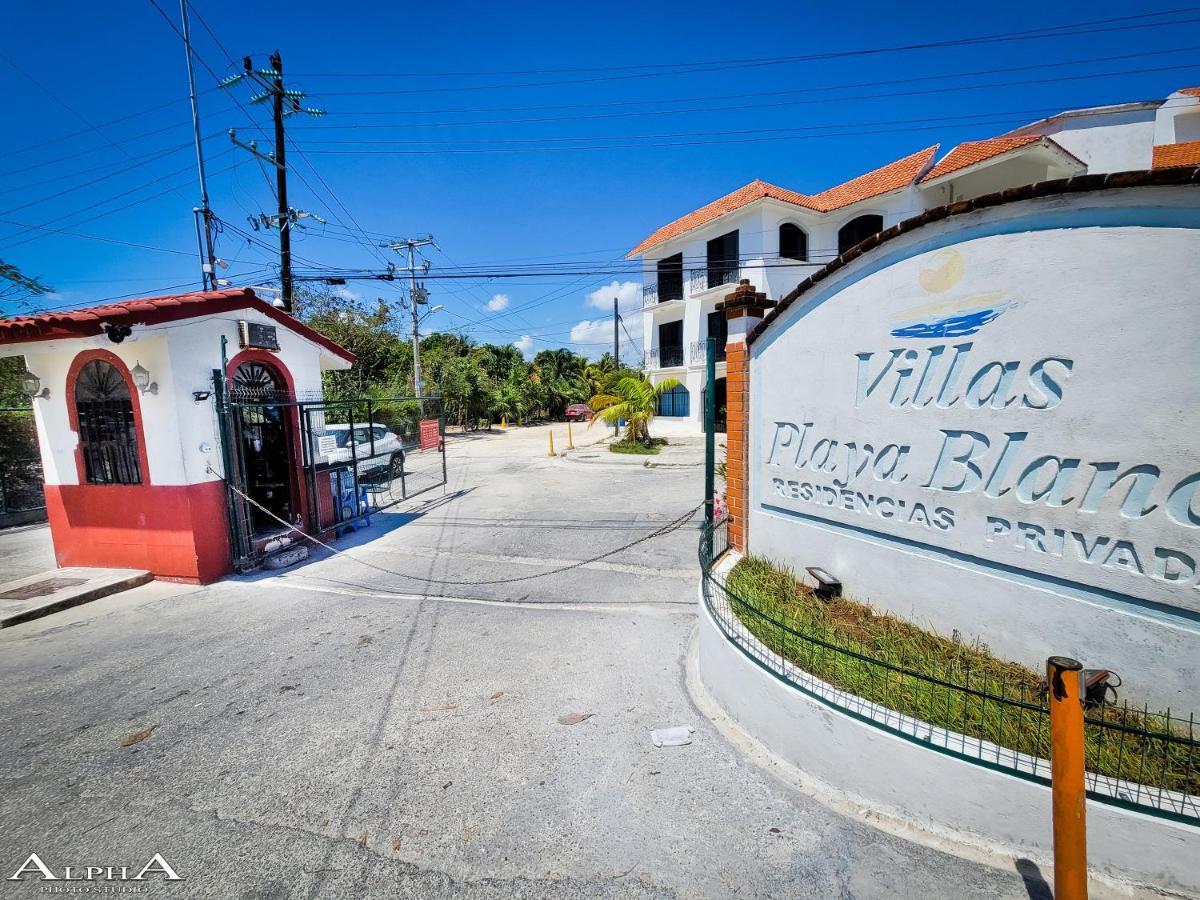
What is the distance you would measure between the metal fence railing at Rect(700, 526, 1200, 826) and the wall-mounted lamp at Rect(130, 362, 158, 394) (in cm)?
744

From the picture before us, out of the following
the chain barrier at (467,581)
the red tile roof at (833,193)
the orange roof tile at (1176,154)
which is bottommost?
the chain barrier at (467,581)

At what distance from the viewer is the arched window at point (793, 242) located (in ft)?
73.5

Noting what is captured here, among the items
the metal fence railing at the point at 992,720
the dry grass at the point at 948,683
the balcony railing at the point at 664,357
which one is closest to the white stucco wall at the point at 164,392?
the dry grass at the point at 948,683

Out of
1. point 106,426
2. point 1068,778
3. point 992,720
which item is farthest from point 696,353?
point 1068,778

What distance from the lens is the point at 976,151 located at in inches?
652

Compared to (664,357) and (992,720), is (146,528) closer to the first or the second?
(992,720)

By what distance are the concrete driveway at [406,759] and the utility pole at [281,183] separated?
34.4 ft

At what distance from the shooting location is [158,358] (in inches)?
250

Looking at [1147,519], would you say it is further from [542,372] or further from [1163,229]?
[542,372]

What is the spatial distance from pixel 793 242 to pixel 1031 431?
900 inches

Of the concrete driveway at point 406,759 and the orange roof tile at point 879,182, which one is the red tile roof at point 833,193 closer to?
the orange roof tile at point 879,182

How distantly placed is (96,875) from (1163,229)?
19.2 ft

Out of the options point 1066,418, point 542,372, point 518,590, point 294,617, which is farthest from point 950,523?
point 542,372

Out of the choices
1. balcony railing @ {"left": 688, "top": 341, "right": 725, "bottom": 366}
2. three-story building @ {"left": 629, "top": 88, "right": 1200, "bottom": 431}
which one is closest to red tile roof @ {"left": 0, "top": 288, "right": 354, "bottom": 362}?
three-story building @ {"left": 629, "top": 88, "right": 1200, "bottom": 431}
